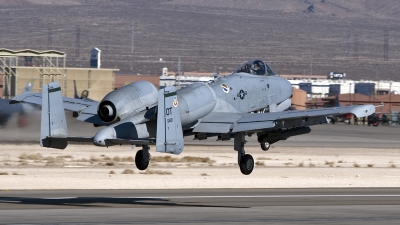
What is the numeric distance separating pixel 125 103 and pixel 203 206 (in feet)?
15.1

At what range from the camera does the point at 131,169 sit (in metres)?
43.6

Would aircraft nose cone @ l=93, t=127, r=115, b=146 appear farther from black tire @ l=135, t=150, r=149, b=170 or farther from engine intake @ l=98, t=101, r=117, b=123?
black tire @ l=135, t=150, r=149, b=170

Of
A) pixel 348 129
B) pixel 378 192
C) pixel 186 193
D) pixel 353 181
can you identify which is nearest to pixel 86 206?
pixel 186 193

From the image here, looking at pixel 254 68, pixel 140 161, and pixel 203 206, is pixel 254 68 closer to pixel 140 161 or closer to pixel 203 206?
pixel 140 161

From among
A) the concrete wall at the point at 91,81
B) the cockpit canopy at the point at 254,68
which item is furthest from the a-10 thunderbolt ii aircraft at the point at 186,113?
the concrete wall at the point at 91,81

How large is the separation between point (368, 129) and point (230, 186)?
42018 mm

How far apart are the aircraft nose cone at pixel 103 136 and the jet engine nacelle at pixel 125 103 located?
1.17m

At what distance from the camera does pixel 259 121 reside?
29.3 meters

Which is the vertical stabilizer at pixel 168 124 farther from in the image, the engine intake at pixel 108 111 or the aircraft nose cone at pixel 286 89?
the aircraft nose cone at pixel 286 89

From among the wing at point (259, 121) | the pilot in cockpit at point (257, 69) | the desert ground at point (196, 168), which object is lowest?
the desert ground at point (196, 168)

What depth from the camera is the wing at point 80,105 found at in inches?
1147

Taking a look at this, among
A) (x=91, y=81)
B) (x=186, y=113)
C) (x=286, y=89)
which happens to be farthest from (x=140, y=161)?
(x=91, y=81)

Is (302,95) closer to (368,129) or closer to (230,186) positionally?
(368,129)

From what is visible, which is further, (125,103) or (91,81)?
(91,81)
